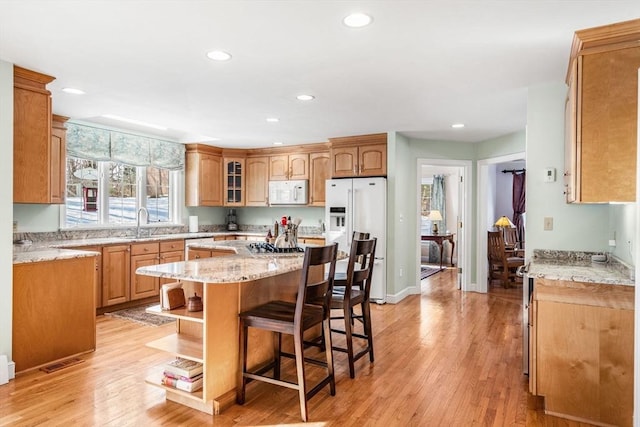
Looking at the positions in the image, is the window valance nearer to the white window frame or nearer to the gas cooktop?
the white window frame

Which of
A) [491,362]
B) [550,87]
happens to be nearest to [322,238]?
[491,362]

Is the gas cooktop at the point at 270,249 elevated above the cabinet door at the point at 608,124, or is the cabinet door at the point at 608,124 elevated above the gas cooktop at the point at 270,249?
the cabinet door at the point at 608,124

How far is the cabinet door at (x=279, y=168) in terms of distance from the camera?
6582 millimetres

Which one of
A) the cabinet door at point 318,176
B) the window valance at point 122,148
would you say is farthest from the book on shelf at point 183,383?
the cabinet door at point 318,176

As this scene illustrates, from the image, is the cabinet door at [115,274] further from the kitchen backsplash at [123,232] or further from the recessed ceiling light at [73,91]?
the recessed ceiling light at [73,91]

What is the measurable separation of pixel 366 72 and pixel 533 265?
188 cm

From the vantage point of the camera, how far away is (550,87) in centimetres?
330

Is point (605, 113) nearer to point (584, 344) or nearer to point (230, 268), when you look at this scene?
point (584, 344)

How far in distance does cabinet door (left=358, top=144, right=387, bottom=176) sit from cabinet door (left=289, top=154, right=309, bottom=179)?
3.57 ft

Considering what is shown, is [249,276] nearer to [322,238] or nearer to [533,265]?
[533,265]

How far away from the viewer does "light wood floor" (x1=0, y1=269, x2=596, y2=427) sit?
238 centimetres

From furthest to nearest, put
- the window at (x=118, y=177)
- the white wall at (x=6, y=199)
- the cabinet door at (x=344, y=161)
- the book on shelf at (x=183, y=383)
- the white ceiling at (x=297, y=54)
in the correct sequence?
the cabinet door at (x=344, y=161) → the window at (x=118, y=177) → the white wall at (x=6, y=199) → the book on shelf at (x=183, y=383) → the white ceiling at (x=297, y=54)

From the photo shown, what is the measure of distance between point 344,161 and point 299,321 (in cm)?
369

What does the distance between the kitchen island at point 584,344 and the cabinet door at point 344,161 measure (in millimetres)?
3413
